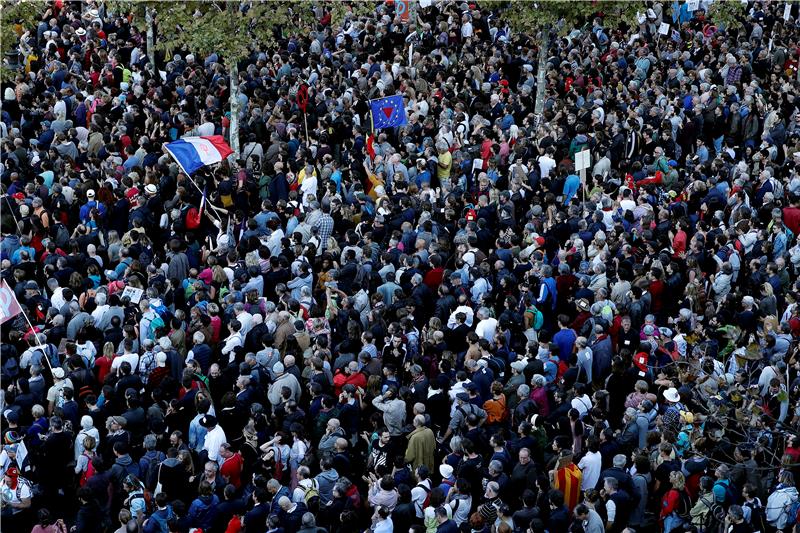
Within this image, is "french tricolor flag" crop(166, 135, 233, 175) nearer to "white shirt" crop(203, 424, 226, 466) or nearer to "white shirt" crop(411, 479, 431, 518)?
"white shirt" crop(203, 424, 226, 466)

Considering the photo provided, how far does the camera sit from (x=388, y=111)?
24.4 meters

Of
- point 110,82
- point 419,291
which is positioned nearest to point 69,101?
point 110,82

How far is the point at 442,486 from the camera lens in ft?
47.8

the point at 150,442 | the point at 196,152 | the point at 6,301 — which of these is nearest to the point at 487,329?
the point at 150,442

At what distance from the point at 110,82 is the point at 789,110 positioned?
13.1m

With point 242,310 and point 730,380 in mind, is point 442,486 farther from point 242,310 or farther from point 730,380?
point 242,310

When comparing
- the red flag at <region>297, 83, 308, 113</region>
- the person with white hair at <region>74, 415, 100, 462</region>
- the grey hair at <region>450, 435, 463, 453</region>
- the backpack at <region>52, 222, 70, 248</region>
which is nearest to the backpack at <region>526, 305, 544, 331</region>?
the grey hair at <region>450, 435, 463, 453</region>

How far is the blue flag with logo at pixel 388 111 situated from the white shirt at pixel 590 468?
1058 centimetres

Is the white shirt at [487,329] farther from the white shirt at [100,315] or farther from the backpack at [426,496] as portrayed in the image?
the white shirt at [100,315]

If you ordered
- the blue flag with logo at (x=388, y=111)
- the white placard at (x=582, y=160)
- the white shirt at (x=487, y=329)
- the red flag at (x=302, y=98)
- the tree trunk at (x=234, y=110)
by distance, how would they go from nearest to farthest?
the white shirt at (x=487, y=329), the white placard at (x=582, y=160), the blue flag with logo at (x=388, y=111), the tree trunk at (x=234, y=110), the red flag at (x=302, y=98)

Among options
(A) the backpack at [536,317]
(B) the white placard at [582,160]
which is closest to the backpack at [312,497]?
(A) the backpack at [536,317]

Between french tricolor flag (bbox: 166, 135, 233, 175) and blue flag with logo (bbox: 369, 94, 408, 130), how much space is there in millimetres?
2903

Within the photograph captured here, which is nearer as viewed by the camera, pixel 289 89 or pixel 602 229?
pixel 602 229

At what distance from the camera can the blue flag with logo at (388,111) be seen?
24359 millimetres
